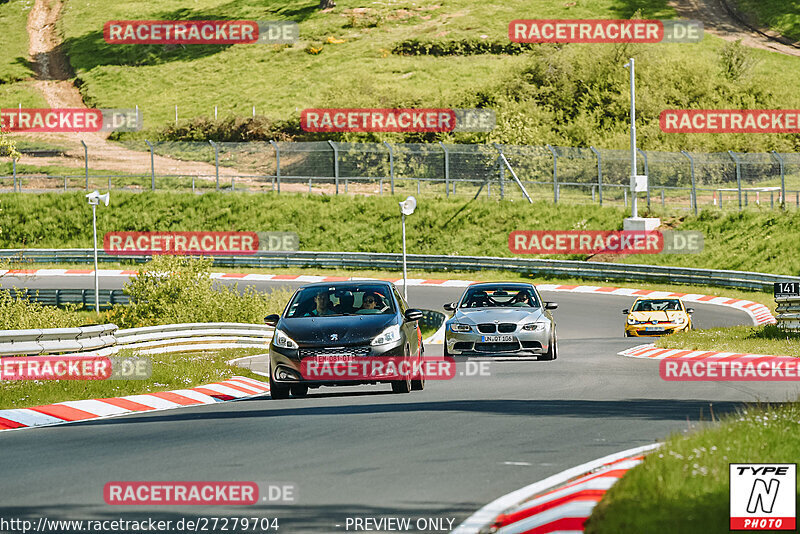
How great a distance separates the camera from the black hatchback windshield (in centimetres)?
1633

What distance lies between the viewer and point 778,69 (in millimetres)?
79625

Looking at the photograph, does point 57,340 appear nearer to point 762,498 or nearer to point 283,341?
point 283,341

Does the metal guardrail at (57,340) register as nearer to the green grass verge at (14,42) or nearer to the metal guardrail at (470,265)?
the metal guardrail at (470,265)

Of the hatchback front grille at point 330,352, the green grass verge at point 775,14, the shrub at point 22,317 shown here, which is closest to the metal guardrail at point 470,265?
the shrub at point 22,317

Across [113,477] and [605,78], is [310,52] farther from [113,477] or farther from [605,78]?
[113,477]


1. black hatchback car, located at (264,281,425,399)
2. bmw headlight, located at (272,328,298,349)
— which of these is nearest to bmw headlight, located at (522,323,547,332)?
black hatchback car, located at (264,281,425,399)

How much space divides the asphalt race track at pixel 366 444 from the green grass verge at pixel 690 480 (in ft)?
3.65

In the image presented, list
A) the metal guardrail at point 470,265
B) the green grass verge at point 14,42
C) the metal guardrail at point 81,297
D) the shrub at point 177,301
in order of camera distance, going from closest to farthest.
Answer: the shrub at point 177,301
the metal guardrail at point 81,297
the metal guardrail at point 470,265
the green grass verge at point 14,42

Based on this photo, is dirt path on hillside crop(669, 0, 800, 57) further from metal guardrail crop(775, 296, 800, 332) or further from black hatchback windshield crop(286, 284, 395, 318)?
black hatchback windshield crop(286, 284, 395, 318)

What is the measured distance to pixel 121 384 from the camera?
17453 mm

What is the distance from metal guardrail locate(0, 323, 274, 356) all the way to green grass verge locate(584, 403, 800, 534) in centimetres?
1003

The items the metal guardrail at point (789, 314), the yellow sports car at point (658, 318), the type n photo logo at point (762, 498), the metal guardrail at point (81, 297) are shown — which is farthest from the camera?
the metal guardrail at point (81, 297)

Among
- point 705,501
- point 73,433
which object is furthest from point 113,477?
point 705,501

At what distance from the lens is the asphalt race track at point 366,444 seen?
847 centimetres
